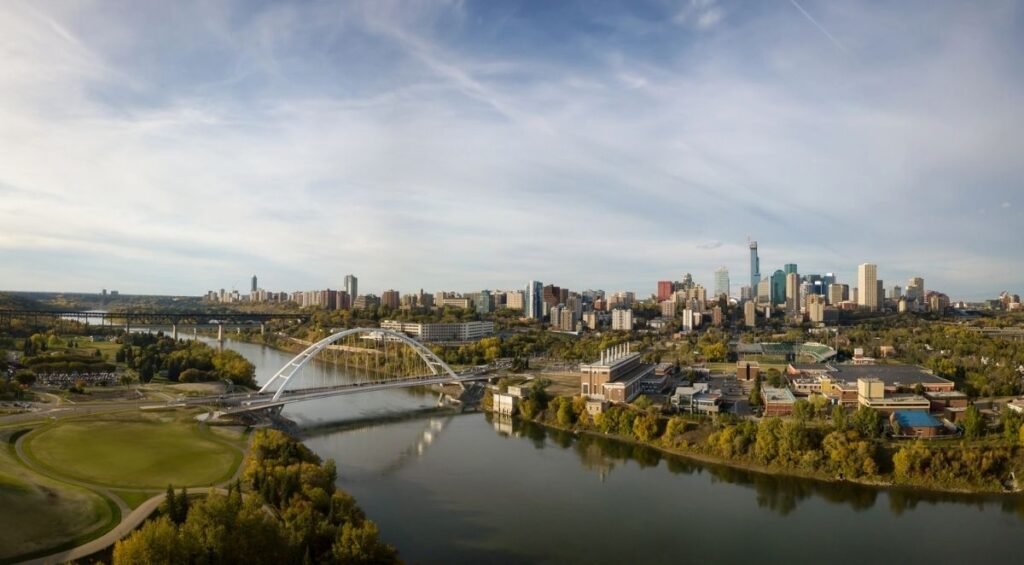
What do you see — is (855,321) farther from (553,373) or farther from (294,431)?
(294,431)

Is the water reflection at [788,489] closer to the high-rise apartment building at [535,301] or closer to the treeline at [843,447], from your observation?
the treeline at [843,447]

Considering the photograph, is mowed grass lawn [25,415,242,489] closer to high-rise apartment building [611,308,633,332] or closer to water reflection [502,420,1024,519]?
water reflection [502,420,1024,519]

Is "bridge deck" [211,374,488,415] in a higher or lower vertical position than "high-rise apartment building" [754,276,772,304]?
lower

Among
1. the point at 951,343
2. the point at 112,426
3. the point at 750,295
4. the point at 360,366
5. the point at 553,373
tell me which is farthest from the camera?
the point at 750,295

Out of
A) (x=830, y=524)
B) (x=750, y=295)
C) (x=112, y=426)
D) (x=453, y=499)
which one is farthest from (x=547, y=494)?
(x=750, y=295)

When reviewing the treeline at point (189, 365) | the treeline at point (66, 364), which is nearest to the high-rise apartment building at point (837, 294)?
the treeline at point (189, 365)

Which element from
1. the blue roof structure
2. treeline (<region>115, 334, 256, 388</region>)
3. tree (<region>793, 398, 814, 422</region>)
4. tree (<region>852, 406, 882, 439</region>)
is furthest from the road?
the blue roof structure
